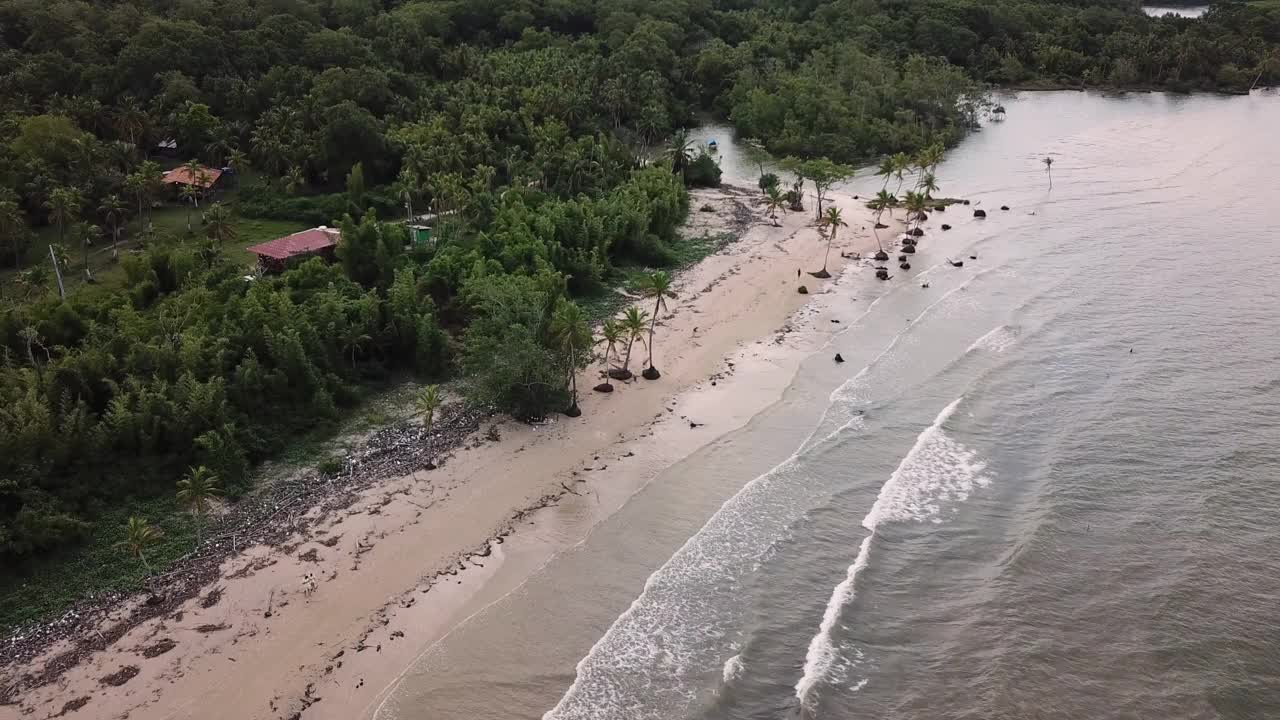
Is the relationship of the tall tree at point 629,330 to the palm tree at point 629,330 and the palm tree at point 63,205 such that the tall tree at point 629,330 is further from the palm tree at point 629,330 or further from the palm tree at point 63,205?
the palm tree at point 63,205

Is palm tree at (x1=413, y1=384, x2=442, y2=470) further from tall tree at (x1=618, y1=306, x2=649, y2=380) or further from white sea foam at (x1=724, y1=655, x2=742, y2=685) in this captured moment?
white sea foam at (x1=724, y1=655, x2=742, y2=685)

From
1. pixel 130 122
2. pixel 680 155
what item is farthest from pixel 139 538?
pixel 680 155

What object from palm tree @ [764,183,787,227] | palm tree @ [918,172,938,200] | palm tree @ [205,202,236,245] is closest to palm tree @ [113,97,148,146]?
palm tree @ [205,202,236,245]

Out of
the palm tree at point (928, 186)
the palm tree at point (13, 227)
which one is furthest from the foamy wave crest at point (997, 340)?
the palm tree at point (13, 227)

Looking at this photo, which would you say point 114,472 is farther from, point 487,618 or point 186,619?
point 487,618

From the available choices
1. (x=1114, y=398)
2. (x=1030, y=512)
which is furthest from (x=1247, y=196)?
(x=1030, y=512)
